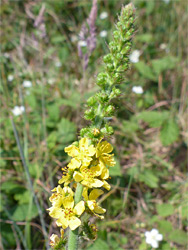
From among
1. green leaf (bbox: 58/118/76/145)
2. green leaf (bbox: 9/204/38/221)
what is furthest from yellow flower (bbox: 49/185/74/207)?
green leaf (bbox: 58/118/76/145)

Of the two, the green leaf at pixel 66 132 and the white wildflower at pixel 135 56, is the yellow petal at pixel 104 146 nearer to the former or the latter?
the green leaf at pixel 66 132

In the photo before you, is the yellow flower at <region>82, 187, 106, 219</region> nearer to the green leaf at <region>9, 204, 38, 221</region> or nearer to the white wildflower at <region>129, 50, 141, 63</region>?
the green leaf at <region>9, 204, 38, 221</region>

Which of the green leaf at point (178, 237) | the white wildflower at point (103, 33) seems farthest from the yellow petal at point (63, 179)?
the white wildflower at point (103, 33)

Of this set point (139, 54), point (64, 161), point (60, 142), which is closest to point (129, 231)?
point (64, 161)

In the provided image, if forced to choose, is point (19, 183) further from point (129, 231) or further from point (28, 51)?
point (28, 51)

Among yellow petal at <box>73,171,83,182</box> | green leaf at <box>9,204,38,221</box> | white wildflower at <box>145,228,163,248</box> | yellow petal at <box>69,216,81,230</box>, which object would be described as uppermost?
yellow petal at <box>73,171,83,182</box>
